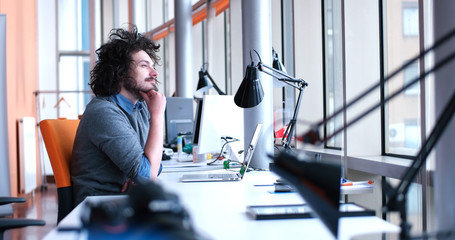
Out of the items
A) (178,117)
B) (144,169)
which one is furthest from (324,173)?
(178,117)

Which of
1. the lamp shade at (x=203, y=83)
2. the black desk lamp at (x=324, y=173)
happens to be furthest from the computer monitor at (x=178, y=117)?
the black desk lamp at (x=324, y=173)

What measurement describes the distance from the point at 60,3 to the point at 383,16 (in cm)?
743

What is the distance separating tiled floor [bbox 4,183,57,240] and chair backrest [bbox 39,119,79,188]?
7.58 ft

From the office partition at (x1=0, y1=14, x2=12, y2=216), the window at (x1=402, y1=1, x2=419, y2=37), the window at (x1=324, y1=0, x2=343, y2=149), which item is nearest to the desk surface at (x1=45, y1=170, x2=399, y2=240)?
the window at (x1=402, y1=1, x2=419, y2=37)

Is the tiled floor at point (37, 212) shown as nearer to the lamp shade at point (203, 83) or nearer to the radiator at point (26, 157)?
the radiator at point (26, 157)

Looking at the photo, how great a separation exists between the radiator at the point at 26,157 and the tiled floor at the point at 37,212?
17cm

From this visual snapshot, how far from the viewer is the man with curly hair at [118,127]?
6.75 feet

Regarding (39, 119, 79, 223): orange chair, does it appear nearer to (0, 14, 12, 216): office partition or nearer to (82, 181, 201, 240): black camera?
(82, 181, 201, 240): black camera

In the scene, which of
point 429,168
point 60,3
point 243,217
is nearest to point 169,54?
point 60,3

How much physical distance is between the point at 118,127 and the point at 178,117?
7.96ft

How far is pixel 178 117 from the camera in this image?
4.52m

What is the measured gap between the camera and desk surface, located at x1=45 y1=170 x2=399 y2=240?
46.3 inches

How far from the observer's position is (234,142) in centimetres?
326

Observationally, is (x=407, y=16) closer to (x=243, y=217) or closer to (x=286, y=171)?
(x=243, y=217)
